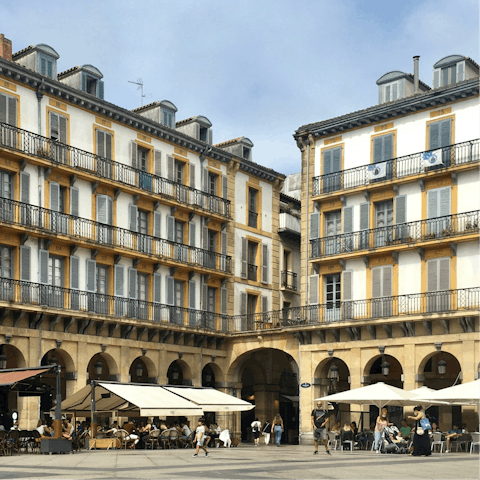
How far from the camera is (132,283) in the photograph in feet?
129

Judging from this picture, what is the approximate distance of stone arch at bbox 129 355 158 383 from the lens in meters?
40.1

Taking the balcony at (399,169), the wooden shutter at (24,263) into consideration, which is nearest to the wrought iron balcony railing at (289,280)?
the balcony at (399,169)

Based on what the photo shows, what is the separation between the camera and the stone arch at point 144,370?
132ft

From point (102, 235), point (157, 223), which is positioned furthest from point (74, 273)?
point (157, 223)

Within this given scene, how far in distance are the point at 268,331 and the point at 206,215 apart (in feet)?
20.4

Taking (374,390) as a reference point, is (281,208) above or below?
above

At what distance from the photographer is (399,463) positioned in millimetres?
22250

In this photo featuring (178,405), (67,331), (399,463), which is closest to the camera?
(399,463)

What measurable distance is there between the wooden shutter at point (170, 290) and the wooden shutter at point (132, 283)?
82.5 inches

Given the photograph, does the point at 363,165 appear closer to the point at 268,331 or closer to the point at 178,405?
the point at 268,331

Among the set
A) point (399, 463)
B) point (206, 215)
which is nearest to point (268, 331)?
point (206, 215)

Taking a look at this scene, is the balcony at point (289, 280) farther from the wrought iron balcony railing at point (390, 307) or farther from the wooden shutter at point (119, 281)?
the wooden shutter at point (119, 281)

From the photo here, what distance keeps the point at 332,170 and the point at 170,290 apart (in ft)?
29.8

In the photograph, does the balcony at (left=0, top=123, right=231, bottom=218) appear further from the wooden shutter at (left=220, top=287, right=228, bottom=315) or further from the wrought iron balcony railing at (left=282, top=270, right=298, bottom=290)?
the wrought iron balcony railing at (left=282, top=270, right=298, bottom=290)
